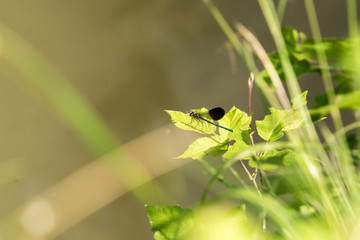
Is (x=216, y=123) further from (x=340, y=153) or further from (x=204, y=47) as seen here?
(x=204, y=47)

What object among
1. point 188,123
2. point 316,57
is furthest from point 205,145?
point 316,57

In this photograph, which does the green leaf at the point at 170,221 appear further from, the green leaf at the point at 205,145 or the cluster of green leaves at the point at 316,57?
the cluster of green leaves at the point at 316,57

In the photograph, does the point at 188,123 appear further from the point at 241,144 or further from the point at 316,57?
the point at 316,57

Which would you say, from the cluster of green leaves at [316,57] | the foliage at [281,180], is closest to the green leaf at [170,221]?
the foliage at [281,180]

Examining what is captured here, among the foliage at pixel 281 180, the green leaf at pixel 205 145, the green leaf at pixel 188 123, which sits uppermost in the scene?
the green leaf at pixel 188 123

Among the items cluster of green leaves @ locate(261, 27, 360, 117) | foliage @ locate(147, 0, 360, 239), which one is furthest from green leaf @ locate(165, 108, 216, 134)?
cluster of green leaves @ locate(261, 27, 360, 117)

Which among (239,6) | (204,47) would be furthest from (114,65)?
(239,6)

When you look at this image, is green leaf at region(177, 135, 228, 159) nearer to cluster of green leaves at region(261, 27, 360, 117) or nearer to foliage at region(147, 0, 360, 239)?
foliage at region(147, 0, 360, 239)

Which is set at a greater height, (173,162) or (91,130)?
(173,162)
